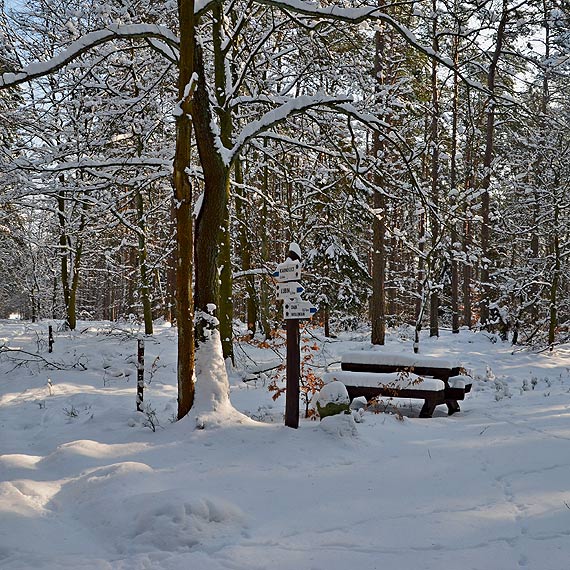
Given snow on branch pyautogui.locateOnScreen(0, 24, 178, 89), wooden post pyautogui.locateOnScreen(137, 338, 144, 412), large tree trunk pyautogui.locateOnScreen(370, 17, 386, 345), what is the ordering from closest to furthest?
snow on branch pyautogui.locateOnScreen(0, 24, 178, 89), wooden post pyautogui.locateOnScreen(137, 338, 144, 412), large tree trunk pyautogui.locateOnScreen(370, 17, 386, 345)

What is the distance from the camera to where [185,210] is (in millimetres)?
6168

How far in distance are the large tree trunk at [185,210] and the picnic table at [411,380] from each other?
2.86 m

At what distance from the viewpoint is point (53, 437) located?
255 inches

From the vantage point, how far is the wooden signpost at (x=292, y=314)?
6336 millimetres

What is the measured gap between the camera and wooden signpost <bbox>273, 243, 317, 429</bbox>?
6.34 m

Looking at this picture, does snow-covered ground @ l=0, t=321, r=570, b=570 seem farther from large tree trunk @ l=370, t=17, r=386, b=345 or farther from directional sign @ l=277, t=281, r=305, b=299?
large tree trunk @ l=370, t=17, r=386, b=345

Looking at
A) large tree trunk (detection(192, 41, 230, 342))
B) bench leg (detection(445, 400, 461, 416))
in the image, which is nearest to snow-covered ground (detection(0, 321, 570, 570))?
bench leg (detection(445, 400, 461, 416))

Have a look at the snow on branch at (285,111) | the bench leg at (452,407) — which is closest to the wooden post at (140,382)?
the snow on branch at (285,111)

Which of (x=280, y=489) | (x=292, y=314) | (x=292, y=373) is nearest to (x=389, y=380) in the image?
(x=292, y=373)

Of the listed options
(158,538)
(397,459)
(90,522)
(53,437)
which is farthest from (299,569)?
(53,437)

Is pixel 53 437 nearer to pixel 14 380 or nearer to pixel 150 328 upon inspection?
pixel 14 380

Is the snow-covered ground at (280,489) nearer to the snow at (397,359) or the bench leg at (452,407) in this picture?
the bench leg at (452,407)

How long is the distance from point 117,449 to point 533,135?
56.7 feet

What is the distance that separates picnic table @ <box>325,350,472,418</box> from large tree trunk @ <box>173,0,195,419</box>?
2.86m
